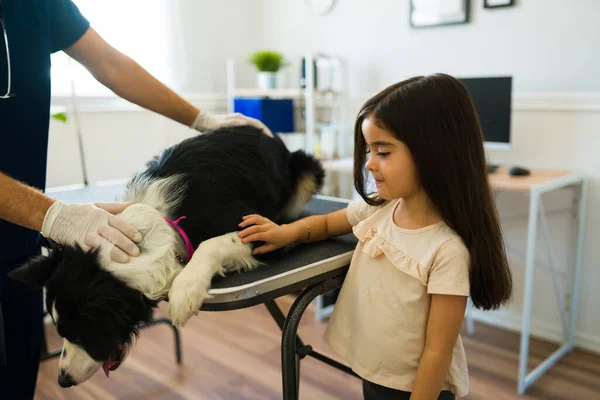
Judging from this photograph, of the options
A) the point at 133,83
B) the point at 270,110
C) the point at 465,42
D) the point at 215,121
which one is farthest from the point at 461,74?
the point at 133,83

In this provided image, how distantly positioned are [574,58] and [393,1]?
3.66ft

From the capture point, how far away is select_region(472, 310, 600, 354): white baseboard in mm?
2543

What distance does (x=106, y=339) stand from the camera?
97cm

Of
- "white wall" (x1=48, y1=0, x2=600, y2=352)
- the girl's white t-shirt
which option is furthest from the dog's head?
"white wall" (x1=48, y1=0, x2=600, y2=352)

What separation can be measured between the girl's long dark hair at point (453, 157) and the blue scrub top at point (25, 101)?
0.84 metres

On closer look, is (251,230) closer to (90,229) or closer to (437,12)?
(90,229)

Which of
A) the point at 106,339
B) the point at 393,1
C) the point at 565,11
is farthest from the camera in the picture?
the point at 393,1

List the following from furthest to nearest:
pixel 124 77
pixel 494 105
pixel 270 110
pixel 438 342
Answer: pixel 270 110, pixel 494 105, pixel 124 77, pixel 438 342

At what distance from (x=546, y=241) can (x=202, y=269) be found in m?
1.95

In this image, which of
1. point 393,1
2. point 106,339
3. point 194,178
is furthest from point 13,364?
point 393,1

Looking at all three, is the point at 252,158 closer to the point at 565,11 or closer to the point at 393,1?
the point at 565,11

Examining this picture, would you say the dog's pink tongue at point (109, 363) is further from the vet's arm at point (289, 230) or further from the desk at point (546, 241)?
the desk at point (546, 241)

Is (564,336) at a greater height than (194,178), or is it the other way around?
(194,178)

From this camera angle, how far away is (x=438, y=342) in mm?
1042
